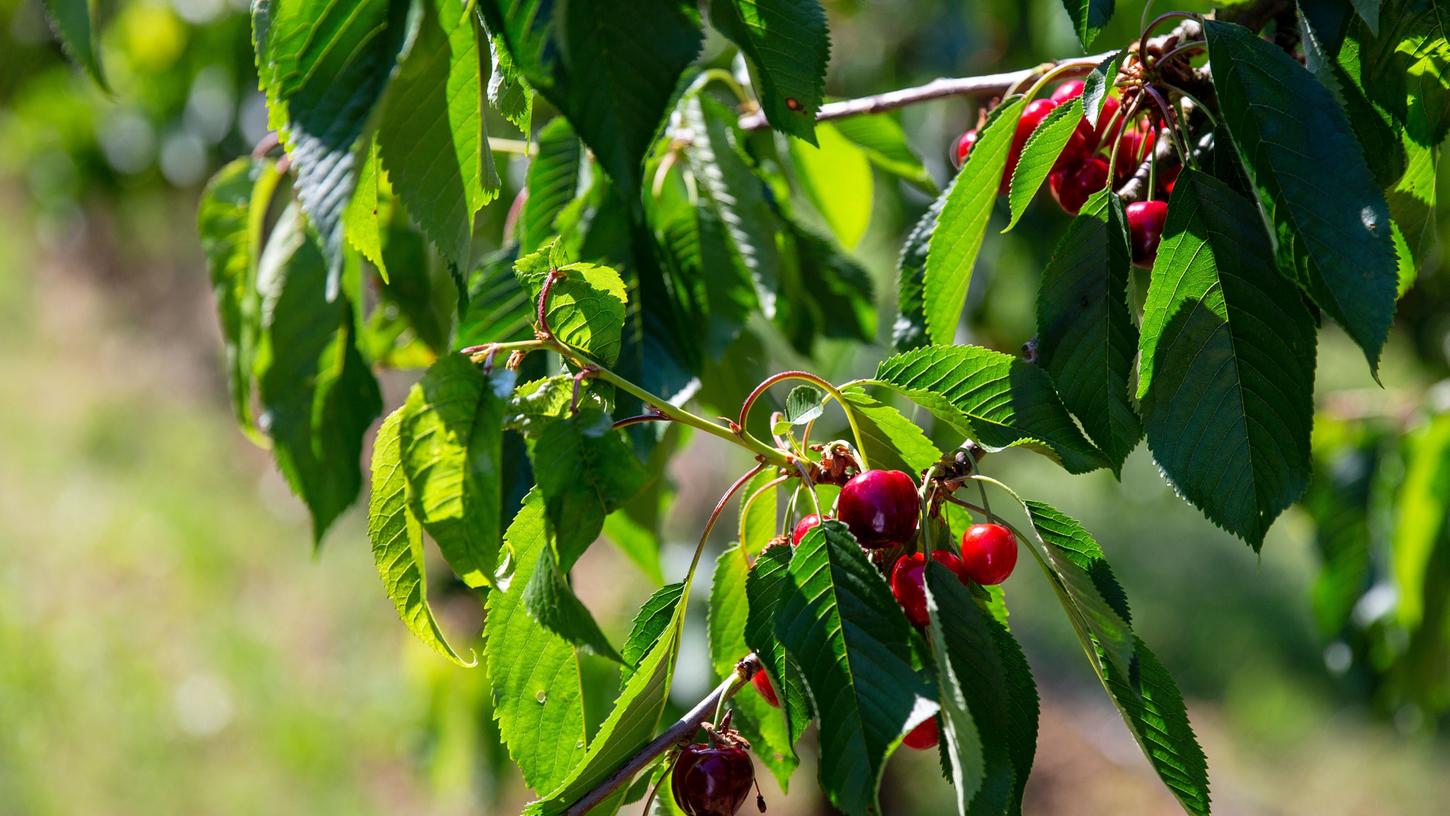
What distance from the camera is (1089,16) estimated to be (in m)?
0.80

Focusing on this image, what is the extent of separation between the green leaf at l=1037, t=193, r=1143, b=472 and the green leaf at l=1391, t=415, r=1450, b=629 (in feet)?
3.65

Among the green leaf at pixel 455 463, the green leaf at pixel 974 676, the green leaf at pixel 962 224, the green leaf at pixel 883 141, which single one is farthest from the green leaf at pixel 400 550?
the green leaf at pixel 883 141

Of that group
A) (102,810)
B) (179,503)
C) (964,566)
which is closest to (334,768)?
(102,810)

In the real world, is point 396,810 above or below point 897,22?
below

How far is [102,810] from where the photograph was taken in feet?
12.6

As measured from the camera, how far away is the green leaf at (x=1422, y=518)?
1728 mm

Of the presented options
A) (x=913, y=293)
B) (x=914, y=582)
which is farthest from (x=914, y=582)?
(x=913, y=293)

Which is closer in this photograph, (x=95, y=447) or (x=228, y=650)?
(x=228, y=650)

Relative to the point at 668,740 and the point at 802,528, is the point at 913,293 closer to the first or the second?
the point at 802,528

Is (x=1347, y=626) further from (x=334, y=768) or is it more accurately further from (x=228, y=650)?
(x=228, y=650)

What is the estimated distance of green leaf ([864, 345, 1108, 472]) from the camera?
0.82 meters

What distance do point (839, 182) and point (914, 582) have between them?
0.81 meters

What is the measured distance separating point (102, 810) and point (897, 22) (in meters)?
3.28

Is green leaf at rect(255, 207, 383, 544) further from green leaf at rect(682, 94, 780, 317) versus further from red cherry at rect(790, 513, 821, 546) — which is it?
red cherry at rect(790, 513, 821, 546)
